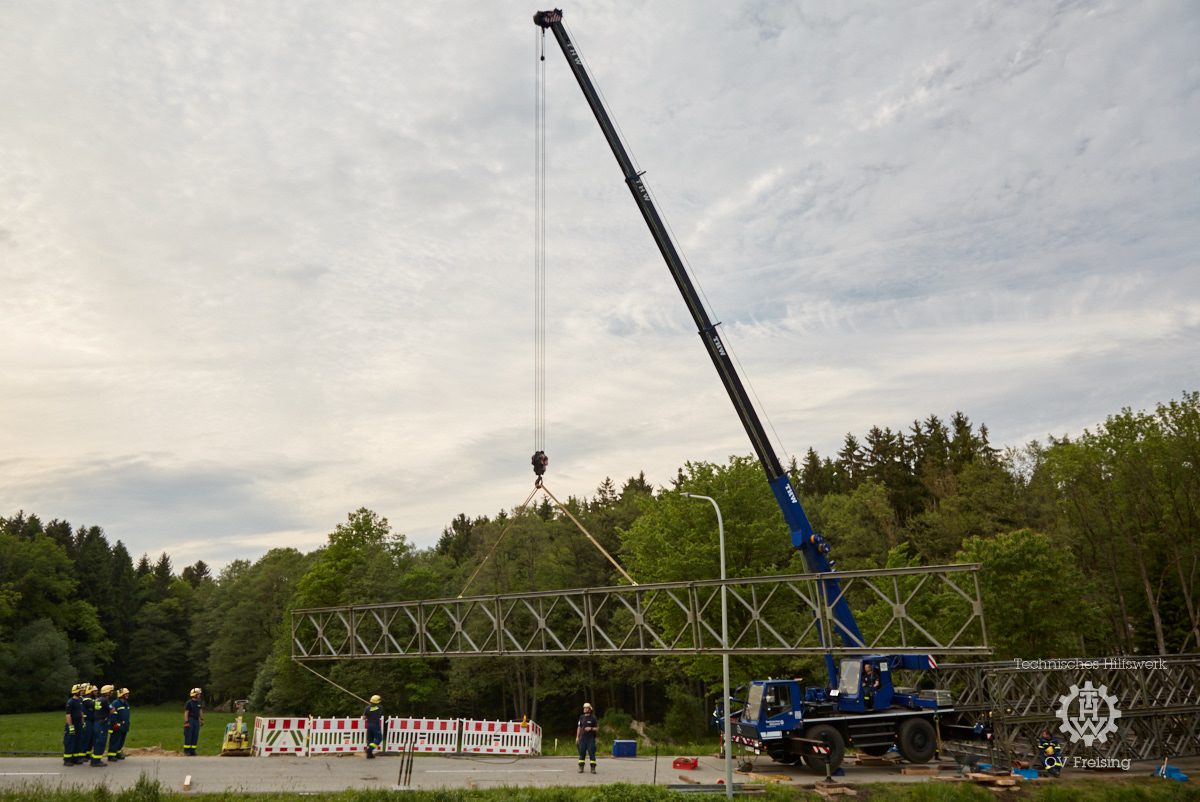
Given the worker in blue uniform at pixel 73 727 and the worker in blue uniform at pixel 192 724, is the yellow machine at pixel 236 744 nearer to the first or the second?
the worker in blue uniform at pixel 192 724

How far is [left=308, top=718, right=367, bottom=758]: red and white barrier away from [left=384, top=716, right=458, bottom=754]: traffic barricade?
96 centimetres

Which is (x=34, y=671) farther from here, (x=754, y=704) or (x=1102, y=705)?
(x=1102, y=705)

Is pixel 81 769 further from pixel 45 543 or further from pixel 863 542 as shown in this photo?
pixel 45 543

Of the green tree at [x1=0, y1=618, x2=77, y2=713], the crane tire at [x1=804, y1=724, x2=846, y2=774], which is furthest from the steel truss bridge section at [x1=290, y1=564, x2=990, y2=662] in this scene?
the green tree at [x1=0, y1=618, x2=77, y2=713]

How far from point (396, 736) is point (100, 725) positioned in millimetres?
9891

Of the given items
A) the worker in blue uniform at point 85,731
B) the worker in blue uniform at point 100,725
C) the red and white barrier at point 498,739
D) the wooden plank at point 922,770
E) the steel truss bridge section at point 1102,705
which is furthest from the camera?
the red and white barrier at point 498,739

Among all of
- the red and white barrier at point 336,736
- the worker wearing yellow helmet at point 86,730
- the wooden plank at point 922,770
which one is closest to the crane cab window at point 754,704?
the wooden plank at point 922,770

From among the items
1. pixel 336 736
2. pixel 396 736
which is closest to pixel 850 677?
pixel 396 736

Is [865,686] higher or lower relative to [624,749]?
higher

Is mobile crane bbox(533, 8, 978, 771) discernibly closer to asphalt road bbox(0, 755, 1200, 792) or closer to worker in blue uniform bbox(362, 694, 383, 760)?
asphalt road bbox(0, 755, 1200, 792)

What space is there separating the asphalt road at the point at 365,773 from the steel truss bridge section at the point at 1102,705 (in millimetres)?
937

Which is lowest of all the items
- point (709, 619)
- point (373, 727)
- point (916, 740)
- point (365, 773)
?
point (365, 773)

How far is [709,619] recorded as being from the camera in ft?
134

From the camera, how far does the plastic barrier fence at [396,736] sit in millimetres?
27562
